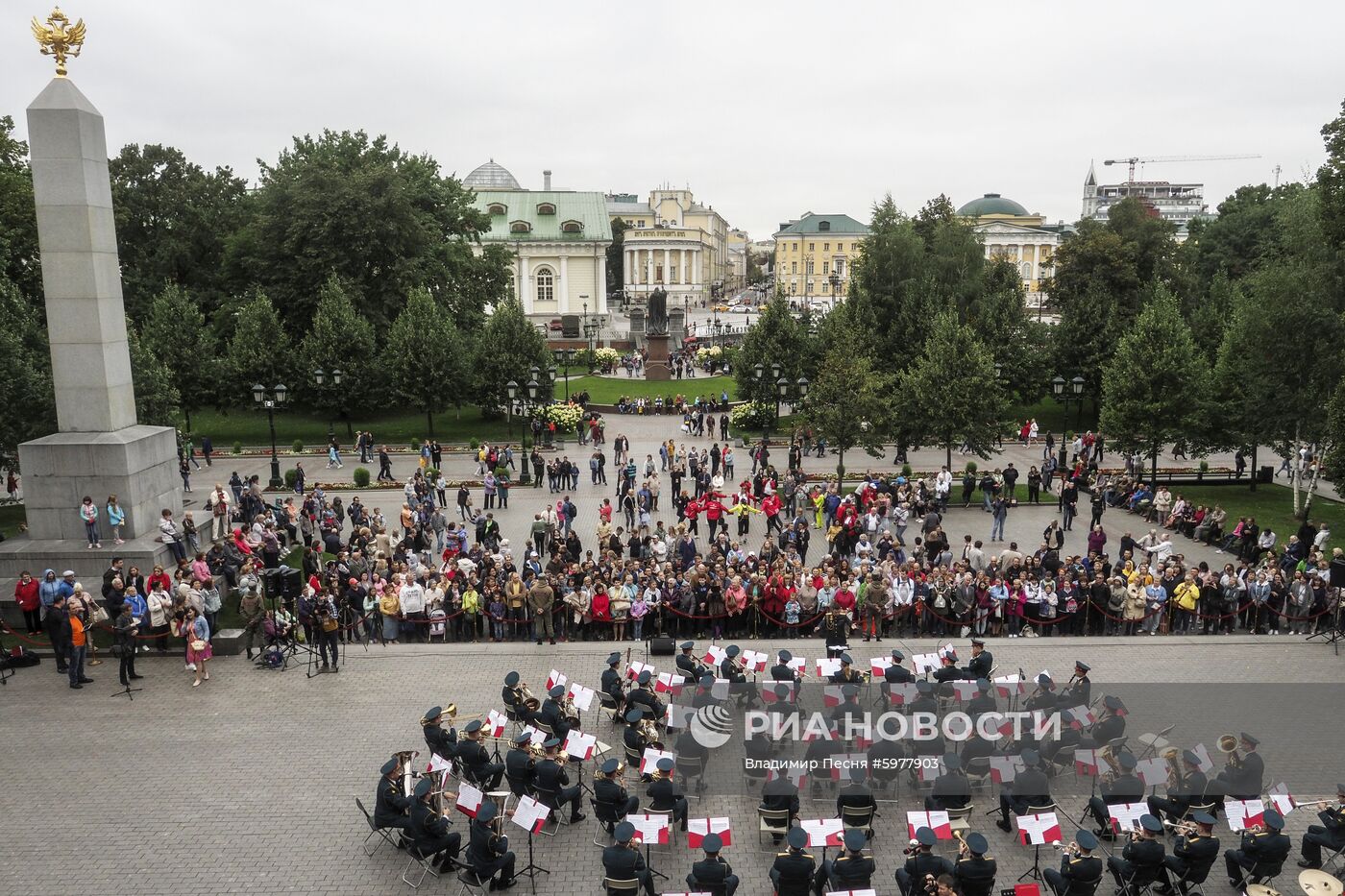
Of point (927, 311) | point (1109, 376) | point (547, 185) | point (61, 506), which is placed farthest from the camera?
point (547, 185)

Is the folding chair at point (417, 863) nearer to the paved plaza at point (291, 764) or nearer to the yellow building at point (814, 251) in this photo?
the paved plaza at point (291, 764)

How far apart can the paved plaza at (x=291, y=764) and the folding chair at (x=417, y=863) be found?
141 mm

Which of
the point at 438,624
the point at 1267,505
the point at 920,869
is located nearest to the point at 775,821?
the point at 920,869

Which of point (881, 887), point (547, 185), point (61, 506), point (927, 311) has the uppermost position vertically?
point (547, 185)

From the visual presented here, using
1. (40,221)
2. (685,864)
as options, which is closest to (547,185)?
(40,221)

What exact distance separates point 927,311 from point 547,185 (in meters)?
96.8

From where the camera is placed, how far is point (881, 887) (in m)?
10.8

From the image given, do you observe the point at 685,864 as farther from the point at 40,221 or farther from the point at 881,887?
the point at 40,221

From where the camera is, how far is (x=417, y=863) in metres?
11.3

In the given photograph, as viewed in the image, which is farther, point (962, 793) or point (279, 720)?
point (279, 720)

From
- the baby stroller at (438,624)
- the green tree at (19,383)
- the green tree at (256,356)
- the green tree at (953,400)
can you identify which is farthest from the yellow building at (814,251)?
the baby stroller at (438,624)

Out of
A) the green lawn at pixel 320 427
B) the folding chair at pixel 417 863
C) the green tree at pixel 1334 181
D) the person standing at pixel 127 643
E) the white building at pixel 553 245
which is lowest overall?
the folding chair at pixel 417 863

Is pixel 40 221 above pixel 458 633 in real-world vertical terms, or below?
above

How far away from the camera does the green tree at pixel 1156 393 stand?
31812 millimetres
